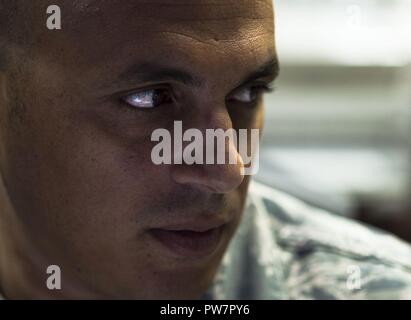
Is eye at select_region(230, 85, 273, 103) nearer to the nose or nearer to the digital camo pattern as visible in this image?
the nose

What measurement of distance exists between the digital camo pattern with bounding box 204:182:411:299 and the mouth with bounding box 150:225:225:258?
187 mm

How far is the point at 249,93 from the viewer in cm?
83

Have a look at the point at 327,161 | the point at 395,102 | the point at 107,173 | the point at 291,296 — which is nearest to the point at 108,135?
the point at 107,173

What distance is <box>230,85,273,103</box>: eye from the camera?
804 millimetres

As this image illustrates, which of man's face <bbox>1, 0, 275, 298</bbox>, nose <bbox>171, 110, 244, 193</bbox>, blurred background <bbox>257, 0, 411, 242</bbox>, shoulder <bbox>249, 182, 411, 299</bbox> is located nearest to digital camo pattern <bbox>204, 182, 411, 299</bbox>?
shoulder <bbox>249, 182, 411, 299</bbox>

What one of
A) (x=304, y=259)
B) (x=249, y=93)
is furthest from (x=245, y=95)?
(x=304, y=259)

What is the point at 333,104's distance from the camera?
178cm

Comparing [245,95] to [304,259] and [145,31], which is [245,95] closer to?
[145,31]

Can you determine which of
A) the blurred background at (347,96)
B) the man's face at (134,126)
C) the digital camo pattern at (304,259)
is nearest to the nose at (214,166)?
the man's face at (134,126)

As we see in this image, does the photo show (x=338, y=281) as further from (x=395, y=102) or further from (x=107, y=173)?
(x=395, y=102)

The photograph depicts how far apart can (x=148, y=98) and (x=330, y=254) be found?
40cm
